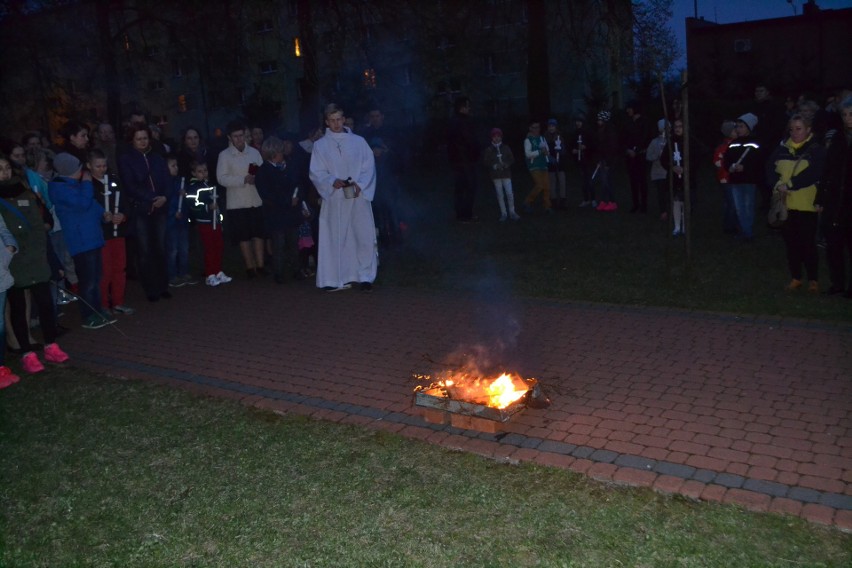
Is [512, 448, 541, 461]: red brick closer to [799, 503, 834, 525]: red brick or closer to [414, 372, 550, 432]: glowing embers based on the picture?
[414, 372, 550, 432]: glowing embers

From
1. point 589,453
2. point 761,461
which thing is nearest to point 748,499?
point 761,461

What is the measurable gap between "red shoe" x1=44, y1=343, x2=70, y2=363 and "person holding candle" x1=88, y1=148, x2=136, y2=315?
1587mm

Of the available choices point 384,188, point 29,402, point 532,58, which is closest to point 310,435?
point 29,402

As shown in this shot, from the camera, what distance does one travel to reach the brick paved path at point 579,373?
484cm

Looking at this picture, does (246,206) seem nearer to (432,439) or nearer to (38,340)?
(38,340)

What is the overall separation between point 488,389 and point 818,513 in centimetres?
220

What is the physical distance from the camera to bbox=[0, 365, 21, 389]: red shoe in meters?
7.16

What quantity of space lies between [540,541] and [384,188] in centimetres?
963

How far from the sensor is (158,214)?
10188 millimetres

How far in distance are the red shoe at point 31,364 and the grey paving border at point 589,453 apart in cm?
145

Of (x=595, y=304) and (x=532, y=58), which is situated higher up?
(x=532, y=58)

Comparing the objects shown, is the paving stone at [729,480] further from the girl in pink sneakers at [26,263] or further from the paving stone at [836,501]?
the girl in pink sneakers at [26,263]

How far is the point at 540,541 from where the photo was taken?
4.04 m

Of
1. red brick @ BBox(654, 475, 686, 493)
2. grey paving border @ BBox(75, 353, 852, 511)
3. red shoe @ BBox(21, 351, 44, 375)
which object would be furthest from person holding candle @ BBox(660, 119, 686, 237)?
red shoe @ BBox(21, 351, 44, 375)
